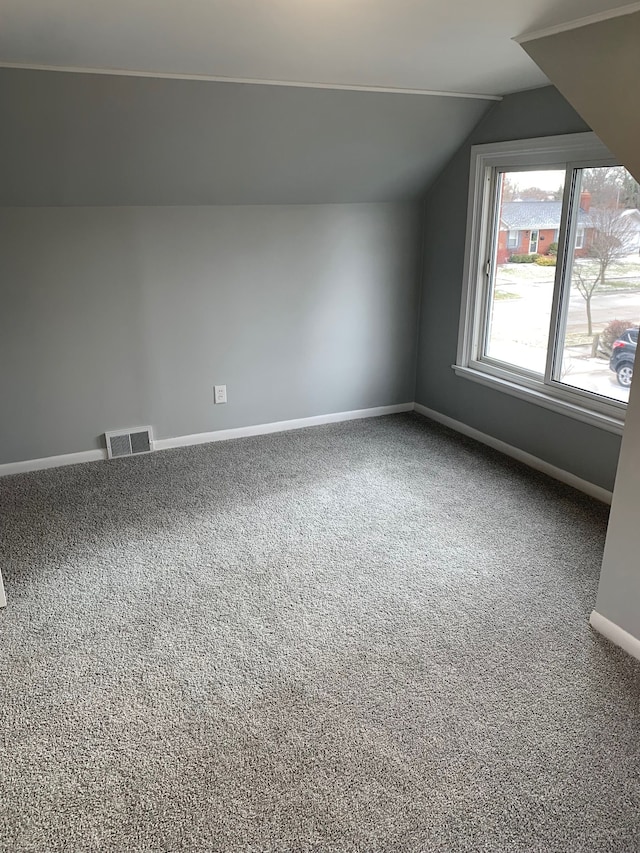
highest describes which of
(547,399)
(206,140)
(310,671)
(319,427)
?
(206,140)

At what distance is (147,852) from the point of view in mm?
1608

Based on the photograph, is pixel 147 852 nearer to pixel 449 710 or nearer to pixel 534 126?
pixel 449 710

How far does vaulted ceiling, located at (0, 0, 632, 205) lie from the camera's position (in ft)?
6.72

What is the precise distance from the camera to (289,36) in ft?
7.43

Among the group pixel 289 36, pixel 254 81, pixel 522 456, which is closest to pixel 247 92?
pixel 254 81

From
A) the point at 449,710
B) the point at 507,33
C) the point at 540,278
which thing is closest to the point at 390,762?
the point at 449,710

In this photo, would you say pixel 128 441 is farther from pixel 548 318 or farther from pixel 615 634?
pixel 615 634

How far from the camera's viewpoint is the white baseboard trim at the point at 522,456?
134 inches

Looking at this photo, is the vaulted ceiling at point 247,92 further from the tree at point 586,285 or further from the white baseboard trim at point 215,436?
the white baseboard trim at point 215,436

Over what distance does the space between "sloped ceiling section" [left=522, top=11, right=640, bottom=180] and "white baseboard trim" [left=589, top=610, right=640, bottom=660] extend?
4.99 feet

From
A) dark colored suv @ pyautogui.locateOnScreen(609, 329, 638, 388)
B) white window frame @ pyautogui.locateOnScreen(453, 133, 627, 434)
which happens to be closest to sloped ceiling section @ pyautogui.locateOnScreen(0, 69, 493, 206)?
white window frame @ pyautogui.locateOnScreen(453, 133, 627, 434)

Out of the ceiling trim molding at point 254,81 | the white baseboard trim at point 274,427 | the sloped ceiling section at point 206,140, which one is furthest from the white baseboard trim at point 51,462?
the ceiling trim molding at point 254,81

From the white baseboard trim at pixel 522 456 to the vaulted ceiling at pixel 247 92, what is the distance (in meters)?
1.50

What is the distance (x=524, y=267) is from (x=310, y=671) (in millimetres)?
2616
